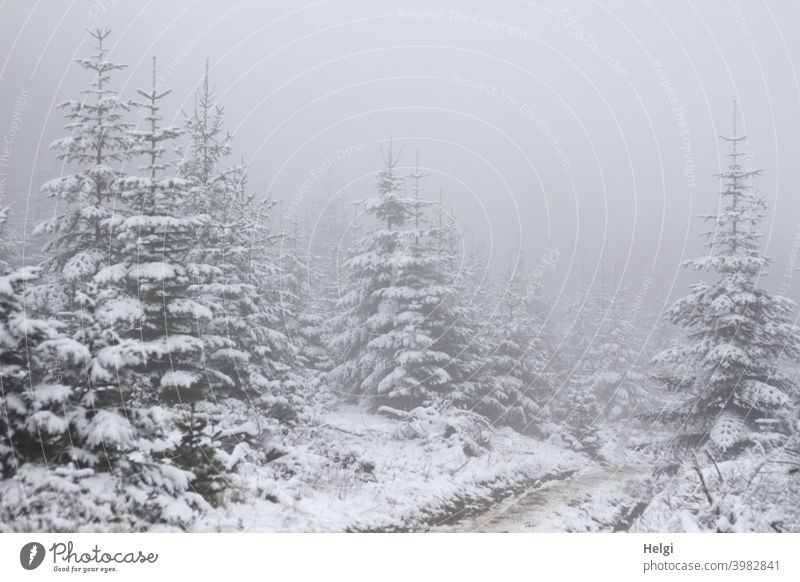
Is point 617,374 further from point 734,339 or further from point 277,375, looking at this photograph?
point 277,375

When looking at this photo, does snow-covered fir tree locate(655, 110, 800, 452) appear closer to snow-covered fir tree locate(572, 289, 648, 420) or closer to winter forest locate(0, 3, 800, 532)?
winter forest locate(0, 3, 800, 532)

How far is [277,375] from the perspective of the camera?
47.3ft

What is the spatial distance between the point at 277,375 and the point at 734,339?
1261 cm

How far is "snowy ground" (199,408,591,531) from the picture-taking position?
29.3 ft

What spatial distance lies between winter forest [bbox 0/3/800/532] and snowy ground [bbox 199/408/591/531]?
0.06 meters

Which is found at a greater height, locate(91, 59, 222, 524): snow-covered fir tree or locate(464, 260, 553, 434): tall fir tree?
locate(91, 59, 222, 524): snow-covered fir tree

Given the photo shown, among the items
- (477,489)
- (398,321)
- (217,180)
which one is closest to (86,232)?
(217,180)

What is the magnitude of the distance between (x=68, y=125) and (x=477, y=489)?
1237 cm

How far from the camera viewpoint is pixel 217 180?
46.6 feet

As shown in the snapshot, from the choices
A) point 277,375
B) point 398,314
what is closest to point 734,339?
point 398,314

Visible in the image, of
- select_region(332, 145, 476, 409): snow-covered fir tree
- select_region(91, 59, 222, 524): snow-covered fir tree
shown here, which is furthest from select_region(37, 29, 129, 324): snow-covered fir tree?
select_region(332, 145, 476, 409): snow-covered fir tree
